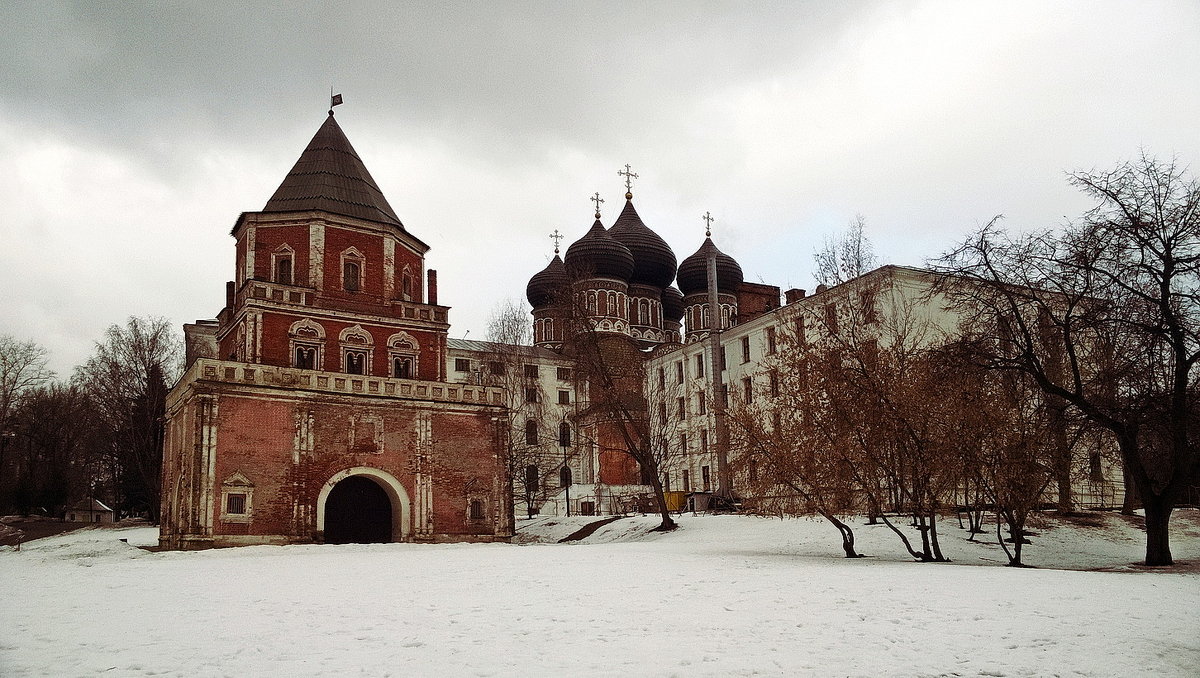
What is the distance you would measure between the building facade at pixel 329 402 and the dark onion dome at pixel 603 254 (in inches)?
1016

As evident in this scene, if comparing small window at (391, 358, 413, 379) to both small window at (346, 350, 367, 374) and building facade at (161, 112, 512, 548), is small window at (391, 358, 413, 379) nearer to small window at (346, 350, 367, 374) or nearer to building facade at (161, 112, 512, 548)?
building facade at (161, 112, 512, 548)

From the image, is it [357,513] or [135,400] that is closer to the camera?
[357,513]

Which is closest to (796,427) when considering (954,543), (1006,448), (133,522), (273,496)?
(1006,448)

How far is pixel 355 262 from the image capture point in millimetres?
35188

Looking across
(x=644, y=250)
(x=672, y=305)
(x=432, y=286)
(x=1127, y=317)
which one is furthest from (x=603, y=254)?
(x=1127, y=317)

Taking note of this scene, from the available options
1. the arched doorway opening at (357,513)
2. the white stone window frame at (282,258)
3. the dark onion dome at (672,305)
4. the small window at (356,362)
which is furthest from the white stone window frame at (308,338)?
the dark onion dome at (672,305)

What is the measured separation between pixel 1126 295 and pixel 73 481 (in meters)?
67.3

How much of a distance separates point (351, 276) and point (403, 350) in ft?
11.3

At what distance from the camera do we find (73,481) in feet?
212

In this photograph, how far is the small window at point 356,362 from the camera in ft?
112

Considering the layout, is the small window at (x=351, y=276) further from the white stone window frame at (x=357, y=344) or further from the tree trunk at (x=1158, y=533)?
the tree trunk at (x=1158, y=533)

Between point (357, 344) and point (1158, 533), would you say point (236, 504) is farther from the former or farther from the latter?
point (1158, 533)

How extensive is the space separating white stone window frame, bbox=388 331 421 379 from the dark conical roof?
463 cm

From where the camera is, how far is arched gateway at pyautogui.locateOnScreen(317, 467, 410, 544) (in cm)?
3278
